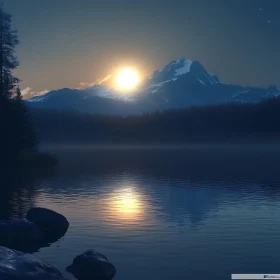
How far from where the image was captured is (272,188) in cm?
4881

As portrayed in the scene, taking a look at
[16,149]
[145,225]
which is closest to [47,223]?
[145,225]

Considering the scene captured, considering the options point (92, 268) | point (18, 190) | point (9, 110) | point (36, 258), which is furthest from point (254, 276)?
point (9, 110)

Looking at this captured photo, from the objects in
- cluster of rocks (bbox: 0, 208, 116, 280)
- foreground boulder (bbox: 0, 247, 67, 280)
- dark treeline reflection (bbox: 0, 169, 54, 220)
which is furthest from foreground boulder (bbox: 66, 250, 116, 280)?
dark treeline reflection (bbox: 0, 169, 54, 220)

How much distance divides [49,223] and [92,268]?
29.9 feet

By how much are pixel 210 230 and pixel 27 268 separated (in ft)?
47.2

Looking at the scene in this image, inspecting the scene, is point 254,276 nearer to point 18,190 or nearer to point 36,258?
point 36,258

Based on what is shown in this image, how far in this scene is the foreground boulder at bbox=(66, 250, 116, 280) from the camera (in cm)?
1967

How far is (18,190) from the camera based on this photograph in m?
49.7

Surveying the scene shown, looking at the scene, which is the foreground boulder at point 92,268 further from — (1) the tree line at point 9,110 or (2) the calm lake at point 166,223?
(1) the tree line at point 9,110

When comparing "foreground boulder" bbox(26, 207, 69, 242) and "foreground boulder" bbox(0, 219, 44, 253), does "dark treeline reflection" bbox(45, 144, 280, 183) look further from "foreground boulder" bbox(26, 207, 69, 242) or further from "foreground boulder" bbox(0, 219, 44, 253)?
"foreground boulder" bbox(0, 219, 44, 253)

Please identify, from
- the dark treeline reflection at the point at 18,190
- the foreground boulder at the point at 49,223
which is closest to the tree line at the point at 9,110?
the dark treeline reflection at the point at 18,190

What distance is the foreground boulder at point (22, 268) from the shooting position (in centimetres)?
1608

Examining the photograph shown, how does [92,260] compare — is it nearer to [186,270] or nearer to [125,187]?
[186,270]

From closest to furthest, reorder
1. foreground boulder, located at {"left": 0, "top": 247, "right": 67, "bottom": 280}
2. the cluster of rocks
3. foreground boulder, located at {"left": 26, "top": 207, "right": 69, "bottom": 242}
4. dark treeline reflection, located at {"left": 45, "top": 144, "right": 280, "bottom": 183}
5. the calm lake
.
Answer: foreground boulder, located at {"left": 0, "top": 247, "right": 67, "bottom": 280}, the cluster of rocks, the calm lake, foreground boulder, located at {"left": 26, "top": 207, "right": 69, "bottom": 242}, dark treeline reflection, located at {"left": 45, "top": 144, "right": 280, "bottom": 183}
